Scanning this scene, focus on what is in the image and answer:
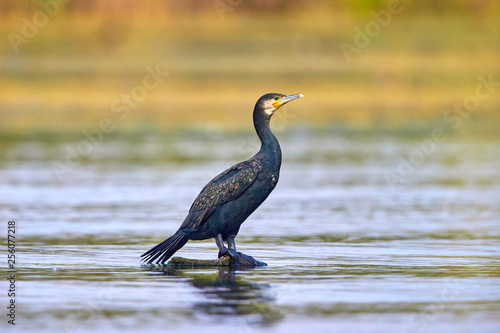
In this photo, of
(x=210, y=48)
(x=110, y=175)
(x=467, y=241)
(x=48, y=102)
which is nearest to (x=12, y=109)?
(x=48, y=102)

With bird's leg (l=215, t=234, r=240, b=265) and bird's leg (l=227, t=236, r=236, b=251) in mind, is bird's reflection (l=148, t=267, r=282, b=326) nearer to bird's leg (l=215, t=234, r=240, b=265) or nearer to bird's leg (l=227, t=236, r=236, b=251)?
bird's leg (l=215, t=234, r=240, b=265)

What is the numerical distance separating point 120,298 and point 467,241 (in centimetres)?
435

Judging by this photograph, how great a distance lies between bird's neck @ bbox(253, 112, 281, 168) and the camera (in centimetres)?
1062

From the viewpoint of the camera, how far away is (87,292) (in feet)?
29.3
